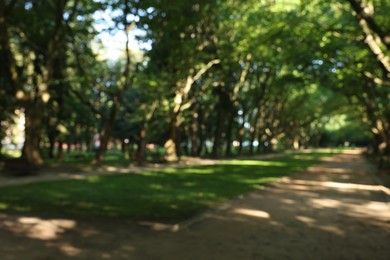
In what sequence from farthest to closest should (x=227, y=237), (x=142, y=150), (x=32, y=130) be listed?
Answer: (x=142, y=150) → (x=32, y=130) → (x=227, y=237)

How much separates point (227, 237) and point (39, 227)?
10.6ft

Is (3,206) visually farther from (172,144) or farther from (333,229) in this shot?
(172,144)

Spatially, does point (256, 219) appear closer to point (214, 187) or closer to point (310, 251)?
point (310, 251)

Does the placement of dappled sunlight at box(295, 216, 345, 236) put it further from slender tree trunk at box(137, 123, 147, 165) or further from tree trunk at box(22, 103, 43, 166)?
slender tree trunk at box(137, 123, 147, 165)

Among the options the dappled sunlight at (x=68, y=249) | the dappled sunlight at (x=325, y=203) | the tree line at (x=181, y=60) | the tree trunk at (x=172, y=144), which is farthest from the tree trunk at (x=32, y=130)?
the dappled sunlight at (x=68, y=249)

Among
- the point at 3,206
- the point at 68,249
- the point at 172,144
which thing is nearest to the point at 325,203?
the point at 68,249

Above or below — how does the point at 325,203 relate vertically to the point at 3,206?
below

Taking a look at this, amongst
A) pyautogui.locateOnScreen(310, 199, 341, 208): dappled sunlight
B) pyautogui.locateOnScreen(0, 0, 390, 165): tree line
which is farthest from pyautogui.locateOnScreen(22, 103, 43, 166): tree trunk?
pyautogui.locateOnScreen(310, 199, 341, 208): dappled sunlight

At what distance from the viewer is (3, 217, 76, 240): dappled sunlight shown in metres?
7.34

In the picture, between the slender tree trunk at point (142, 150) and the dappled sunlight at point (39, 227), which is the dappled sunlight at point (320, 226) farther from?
the slender tree trunk at point (142, 150)

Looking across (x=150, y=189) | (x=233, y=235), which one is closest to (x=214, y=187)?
(x=150, y=189)

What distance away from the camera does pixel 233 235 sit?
7727 millimetres

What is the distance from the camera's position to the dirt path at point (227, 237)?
21.2ft

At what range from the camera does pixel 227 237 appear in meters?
7.56
